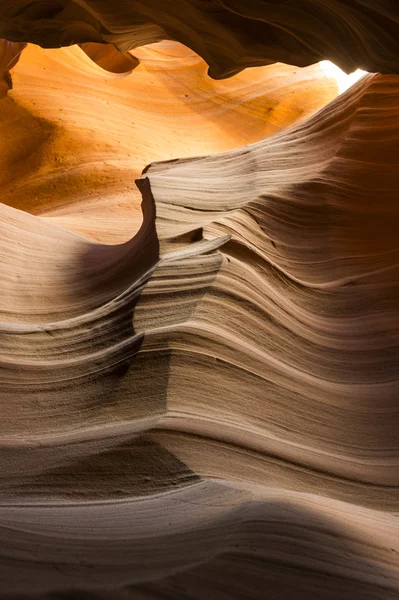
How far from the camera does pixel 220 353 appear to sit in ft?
6.32

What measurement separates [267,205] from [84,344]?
0.80 m

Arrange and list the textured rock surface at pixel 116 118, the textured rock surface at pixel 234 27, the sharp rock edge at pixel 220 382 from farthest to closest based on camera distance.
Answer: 1. the textured rock surface at pixel 116 118
2. the textured rock surface at pixel 234 27
3. the sharp rock edge at pixel 220 382

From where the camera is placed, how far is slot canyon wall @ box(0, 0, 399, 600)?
1.35 metres

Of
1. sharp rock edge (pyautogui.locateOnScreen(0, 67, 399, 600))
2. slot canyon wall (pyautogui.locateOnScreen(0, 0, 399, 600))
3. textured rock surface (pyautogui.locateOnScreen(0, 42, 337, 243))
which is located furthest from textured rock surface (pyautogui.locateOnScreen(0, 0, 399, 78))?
textured rock surface (pyautogui.locateOnScreen(0, 42, 337, 243))

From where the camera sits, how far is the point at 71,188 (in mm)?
4051

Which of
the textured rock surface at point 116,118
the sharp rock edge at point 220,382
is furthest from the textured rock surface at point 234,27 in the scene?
the textured rock surface at point 116,118

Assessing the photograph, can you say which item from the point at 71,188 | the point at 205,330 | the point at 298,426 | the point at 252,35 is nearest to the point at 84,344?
the point at 205,330

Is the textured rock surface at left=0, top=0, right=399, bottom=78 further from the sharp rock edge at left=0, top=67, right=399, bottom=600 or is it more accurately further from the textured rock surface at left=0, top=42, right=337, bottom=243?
the textured rock surface at left=0, top=42, right=337, bottom=243

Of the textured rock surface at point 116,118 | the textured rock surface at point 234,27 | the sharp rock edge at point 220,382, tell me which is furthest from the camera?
the textured rock surface at point 116,118

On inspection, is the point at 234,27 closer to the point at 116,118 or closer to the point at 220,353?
the point at 220,353

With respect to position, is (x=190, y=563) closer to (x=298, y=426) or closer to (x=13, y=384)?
(x=298, y=426)

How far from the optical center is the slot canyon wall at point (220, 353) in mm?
1351

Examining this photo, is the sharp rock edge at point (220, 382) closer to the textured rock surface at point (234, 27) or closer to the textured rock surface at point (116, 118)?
the textured rock surface at point (234, 27)

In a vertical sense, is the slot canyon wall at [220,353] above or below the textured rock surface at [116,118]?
below
